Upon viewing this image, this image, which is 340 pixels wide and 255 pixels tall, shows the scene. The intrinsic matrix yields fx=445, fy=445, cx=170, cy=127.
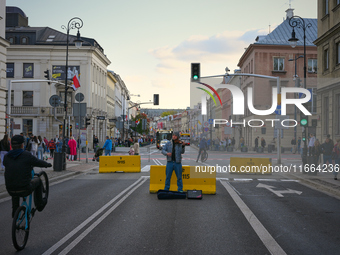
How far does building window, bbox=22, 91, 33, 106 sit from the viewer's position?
189 ft

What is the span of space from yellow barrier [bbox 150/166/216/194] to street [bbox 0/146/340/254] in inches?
17.0

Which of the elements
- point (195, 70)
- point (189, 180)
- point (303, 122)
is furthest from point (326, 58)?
point (189, 180)

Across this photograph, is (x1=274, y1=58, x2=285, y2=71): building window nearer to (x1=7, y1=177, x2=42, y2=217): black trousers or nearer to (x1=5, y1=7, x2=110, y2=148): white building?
(x1=5, y1=7, x2=110, y2=148): white building

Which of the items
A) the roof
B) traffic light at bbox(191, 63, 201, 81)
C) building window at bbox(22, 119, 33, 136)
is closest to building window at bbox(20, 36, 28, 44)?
building window at bbox(22, 119, 33, 136)

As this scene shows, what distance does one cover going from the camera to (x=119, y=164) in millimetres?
22453

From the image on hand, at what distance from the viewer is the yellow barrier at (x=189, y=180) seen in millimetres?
13438

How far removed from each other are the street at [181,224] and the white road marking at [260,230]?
0.01 metres

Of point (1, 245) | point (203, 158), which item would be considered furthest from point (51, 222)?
point (203, 158)

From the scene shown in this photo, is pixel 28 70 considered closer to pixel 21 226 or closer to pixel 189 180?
pixel 189 180

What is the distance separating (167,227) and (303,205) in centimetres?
472

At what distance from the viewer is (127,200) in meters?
12.0

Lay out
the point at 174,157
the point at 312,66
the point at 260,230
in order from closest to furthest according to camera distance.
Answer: the point at 260,230
the point at 174,157
the point at 312,66

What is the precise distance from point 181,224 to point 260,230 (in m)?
1.52

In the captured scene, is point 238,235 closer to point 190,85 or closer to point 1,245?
point 1,245
